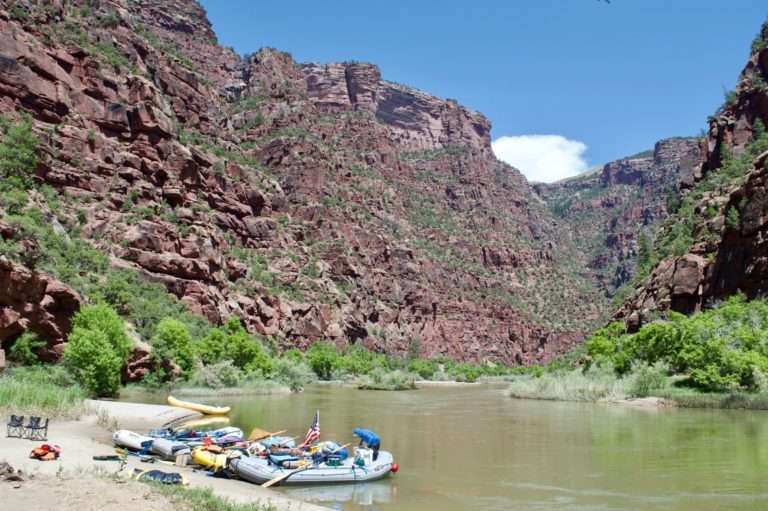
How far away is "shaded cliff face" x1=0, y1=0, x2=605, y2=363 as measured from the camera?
2825 inches

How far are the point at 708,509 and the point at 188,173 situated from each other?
83449mm

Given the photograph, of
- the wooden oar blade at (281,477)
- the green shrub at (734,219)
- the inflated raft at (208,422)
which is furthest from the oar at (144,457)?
the green shrub at (734,219)

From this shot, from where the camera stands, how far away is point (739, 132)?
76.9 metres

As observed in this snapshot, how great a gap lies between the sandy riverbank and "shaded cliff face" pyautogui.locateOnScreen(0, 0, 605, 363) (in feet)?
165

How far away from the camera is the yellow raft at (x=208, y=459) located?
61.8 ft

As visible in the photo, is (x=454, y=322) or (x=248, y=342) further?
(x=454, y=322)

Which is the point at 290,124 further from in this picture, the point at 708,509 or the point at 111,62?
the point at 708,509

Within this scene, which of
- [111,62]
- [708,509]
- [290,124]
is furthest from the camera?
[290,124]

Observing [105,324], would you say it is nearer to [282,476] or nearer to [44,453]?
[44,453]

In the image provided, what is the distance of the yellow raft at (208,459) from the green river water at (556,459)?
2583 mm

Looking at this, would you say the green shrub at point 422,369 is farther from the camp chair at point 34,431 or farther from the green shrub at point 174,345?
the camp chair at point 34,431

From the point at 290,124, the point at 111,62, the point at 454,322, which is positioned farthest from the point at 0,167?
the point at 454,322

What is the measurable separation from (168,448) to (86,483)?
7.51 metres

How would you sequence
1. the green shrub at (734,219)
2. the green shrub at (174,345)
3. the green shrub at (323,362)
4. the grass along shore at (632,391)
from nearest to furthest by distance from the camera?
the grass along shore at (632,391), the green shrub at (174,345), the green shrub at (734,219), the green shrub at (323,362)
